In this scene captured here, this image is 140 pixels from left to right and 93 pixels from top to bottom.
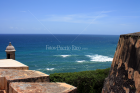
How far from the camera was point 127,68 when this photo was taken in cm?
369

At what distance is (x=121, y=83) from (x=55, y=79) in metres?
5.93

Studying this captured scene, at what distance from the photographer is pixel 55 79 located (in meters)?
8.99

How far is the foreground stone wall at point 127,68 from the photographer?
3408 millimetres

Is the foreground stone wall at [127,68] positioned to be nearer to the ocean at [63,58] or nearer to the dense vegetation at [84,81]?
the dense vegetation at [84,81]

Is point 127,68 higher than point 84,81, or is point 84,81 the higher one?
point 127,68

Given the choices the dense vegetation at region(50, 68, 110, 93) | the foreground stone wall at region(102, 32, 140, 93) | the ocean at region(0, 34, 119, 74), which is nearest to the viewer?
the foreground stone wall at region(102, 32, 140, 93)

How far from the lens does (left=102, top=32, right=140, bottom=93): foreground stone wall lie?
134 inches

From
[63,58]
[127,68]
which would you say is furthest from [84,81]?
[63,58]

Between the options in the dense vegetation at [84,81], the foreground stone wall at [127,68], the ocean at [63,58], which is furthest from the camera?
the ocean at [63,58]

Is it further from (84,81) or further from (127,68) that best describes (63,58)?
(127,68)

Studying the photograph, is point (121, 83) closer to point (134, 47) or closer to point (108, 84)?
point (108, 84)

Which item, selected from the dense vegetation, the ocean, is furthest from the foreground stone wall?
the ocean

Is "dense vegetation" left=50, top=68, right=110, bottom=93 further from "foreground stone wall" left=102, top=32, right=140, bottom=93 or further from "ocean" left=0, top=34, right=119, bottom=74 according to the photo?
"ocean" left=0, top=34, right=119, bottom=74

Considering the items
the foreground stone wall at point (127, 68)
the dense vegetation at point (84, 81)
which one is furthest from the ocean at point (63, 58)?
the foreground stone wall at point (127, 68)
